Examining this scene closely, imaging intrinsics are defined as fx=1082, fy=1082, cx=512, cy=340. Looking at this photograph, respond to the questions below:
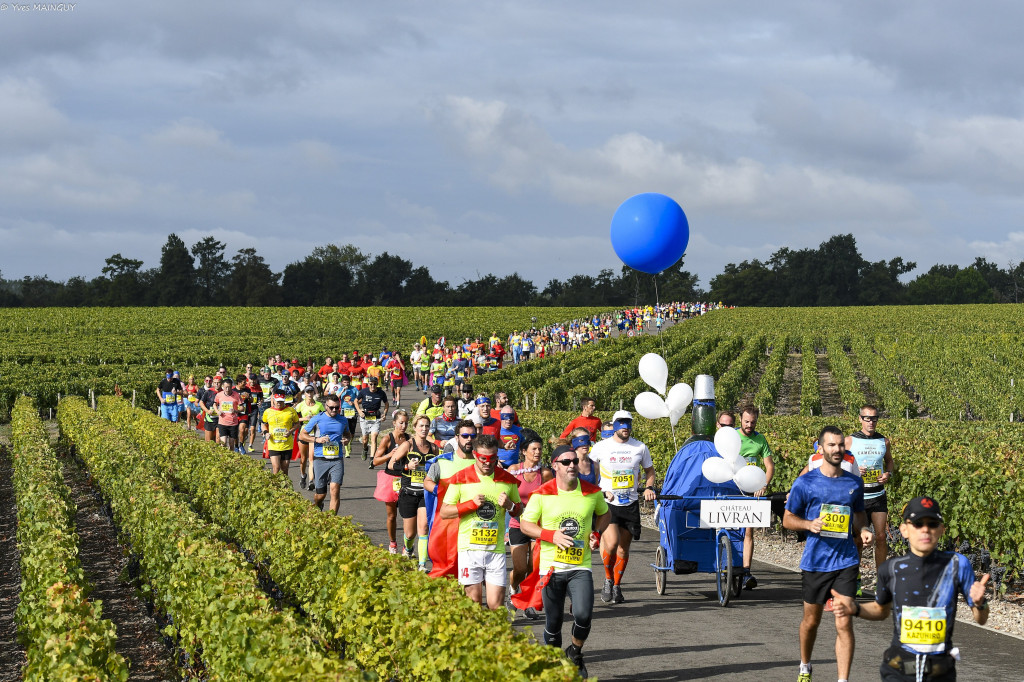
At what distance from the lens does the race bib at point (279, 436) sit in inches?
672

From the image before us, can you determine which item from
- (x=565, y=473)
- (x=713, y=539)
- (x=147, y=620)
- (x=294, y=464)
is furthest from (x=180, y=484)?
(x=565, y=473)

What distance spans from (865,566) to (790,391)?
125 feet

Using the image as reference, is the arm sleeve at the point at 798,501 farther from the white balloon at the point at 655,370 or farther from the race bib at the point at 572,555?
the white balloon at the point at 655,370

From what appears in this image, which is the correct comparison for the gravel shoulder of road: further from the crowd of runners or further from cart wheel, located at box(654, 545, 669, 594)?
cart wheel, located at box(654, 545, 669, 594)

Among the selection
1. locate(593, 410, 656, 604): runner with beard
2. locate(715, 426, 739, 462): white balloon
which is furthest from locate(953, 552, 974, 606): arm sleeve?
locate(593, 410, 656, 604): runner with beard

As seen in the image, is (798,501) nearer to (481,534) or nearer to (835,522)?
(835,522)

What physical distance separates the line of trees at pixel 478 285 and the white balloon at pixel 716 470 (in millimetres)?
135789

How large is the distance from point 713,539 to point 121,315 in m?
101

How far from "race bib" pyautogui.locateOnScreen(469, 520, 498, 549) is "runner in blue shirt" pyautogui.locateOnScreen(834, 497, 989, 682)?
366 centimetres

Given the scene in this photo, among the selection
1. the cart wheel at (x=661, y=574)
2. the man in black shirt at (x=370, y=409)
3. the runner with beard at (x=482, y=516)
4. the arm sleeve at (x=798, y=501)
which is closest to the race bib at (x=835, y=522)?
the arm sleeve at (x=798, y=501)

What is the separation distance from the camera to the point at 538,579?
8.64 metres

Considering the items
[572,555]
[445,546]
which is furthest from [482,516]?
[572,555]

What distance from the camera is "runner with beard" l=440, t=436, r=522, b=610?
8.66 metres

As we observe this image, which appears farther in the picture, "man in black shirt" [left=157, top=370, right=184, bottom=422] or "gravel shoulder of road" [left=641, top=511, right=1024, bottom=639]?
"man in black shirt" [left=157, top=370, right=184, bottom=422]
